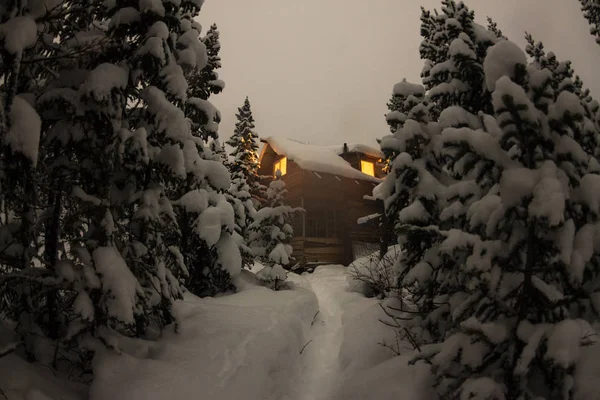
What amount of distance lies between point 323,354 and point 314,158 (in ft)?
57.7

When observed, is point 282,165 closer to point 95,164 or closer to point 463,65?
point 463,65

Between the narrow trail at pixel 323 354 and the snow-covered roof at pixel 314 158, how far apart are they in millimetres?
11380

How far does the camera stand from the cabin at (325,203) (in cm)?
2283

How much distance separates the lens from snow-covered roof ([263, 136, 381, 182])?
22922 mm

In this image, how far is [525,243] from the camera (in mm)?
3277

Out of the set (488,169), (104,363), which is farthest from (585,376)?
(104,363)

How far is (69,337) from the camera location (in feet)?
13.4

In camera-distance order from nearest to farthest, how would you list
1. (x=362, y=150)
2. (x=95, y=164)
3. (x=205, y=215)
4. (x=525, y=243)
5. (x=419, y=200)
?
1. (x=525, y=243)
2. (x=95, y=164)
3. (x=419, y=200)
4. (x=205, y=215)
5. (x=362, y=150)

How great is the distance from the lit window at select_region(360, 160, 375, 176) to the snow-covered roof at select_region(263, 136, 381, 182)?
1778 mm

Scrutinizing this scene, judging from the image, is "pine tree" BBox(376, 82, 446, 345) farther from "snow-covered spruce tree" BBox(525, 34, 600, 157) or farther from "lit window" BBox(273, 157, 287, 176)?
"lit window" BBox(273, 157, 287, 176)

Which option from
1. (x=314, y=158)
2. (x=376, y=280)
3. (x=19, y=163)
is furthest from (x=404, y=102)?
(x=314, y=158)

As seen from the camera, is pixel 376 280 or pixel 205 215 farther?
pixel 376 280

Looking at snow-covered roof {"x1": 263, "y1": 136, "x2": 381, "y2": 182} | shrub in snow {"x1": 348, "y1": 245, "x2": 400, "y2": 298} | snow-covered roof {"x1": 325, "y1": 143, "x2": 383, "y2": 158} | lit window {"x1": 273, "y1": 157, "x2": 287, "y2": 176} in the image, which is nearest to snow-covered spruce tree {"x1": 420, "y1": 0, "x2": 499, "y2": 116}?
shrub in snow {"x1": 348, "y1": 245, "x2": 400, "y2": 298}

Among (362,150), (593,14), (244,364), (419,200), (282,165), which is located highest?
(593,14)
